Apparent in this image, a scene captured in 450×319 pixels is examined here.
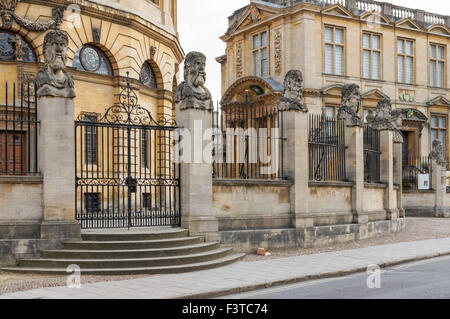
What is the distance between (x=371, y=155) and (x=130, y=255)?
42.2 feet

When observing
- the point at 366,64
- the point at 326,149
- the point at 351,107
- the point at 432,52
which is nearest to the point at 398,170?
the point at 351,107

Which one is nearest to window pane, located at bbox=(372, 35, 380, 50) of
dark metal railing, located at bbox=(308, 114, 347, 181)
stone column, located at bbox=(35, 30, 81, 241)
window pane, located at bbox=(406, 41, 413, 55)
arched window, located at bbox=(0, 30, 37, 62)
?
window pane, located at bbox=(406, 41, 413, 55)

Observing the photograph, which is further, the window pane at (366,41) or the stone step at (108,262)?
the window pane at (366,41)

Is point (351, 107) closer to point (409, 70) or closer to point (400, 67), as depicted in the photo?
point (400, 67)

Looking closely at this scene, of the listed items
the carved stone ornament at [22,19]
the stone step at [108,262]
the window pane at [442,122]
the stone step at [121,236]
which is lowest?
the stone step at [108,262]

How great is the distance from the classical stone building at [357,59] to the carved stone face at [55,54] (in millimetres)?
20884

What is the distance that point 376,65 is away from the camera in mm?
37969

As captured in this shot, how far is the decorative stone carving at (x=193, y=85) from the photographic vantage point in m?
15.3

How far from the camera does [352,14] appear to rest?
36281 millimetres

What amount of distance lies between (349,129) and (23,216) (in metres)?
11.7

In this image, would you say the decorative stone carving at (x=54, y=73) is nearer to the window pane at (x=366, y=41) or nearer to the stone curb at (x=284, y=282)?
the stone curb at (x=284, y=282)

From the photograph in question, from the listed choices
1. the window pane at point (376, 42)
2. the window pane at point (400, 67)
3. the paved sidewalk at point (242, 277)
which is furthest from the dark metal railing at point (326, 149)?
the window pane at point (400, 67)
